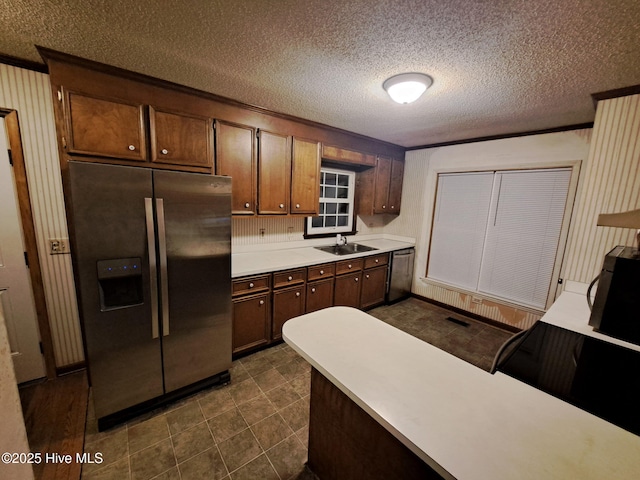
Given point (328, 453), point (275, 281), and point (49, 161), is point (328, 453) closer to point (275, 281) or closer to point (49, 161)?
point (275, 281)

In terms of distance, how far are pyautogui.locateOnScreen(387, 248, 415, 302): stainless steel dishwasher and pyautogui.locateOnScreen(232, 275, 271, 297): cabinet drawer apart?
203 cm

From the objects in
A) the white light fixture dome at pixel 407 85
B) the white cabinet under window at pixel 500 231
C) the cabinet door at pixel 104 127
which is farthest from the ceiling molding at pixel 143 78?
the white cabinet under window at pixel 500 231

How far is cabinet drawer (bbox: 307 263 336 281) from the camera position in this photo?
9.09 feet

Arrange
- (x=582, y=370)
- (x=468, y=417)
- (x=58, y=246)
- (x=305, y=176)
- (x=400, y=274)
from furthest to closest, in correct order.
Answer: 1. (x=400, y=274)
2. (x=305, y=176)
3. (x=58, y=246)
4. (x=582, y=370)
5. (x=468, y=417)

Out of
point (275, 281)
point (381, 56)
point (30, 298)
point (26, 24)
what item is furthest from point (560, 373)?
point (30, 298)

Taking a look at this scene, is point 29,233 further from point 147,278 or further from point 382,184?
point 382,184

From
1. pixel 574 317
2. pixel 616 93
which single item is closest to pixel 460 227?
pixel 616 93

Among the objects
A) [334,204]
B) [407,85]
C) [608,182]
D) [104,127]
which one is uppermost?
[407,85]

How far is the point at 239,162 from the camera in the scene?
94.4 inches

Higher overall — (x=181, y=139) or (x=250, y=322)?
(x=181, y=139)

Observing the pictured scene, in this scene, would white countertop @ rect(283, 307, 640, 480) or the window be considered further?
the window

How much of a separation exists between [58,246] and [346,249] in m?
2.91

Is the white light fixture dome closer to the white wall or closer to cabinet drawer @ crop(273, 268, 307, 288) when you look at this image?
cabinet drawer @ crop(273, 268, 307, 288)

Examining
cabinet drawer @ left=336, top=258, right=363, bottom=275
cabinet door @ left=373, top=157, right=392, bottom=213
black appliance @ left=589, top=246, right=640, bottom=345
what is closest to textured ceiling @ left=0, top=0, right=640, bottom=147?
black appliance @ left=589, top=246, right=640, bottom=345
